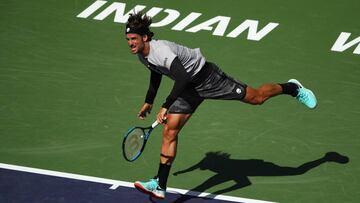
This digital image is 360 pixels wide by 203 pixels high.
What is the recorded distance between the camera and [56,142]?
1303cm

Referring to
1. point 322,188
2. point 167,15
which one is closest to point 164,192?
point 322,188

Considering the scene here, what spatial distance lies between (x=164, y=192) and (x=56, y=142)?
→ 2514 mm

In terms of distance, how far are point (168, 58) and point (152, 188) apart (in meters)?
1.83

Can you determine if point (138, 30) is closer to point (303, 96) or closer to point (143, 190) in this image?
point (143, 190)

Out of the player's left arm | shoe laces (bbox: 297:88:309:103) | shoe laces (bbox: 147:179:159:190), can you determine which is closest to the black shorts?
the player's left arm

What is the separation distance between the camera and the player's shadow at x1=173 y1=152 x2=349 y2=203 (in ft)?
39.9

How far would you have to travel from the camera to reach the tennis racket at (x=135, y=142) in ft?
36.6

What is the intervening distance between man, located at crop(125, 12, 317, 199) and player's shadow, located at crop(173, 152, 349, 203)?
980 millimetres

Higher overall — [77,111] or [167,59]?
[167,59]

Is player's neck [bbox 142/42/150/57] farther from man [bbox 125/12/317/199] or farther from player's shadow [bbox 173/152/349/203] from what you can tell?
player's shadow [bbox 173/152/349/203]

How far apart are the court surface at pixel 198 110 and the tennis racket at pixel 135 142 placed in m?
0.69

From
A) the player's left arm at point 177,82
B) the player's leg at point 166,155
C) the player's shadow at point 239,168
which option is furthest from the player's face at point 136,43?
the player's shadow at point 239,168

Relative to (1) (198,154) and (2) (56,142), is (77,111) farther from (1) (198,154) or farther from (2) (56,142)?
(1) (198,154)

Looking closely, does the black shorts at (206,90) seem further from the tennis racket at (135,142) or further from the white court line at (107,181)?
the white court line at (107,181)
